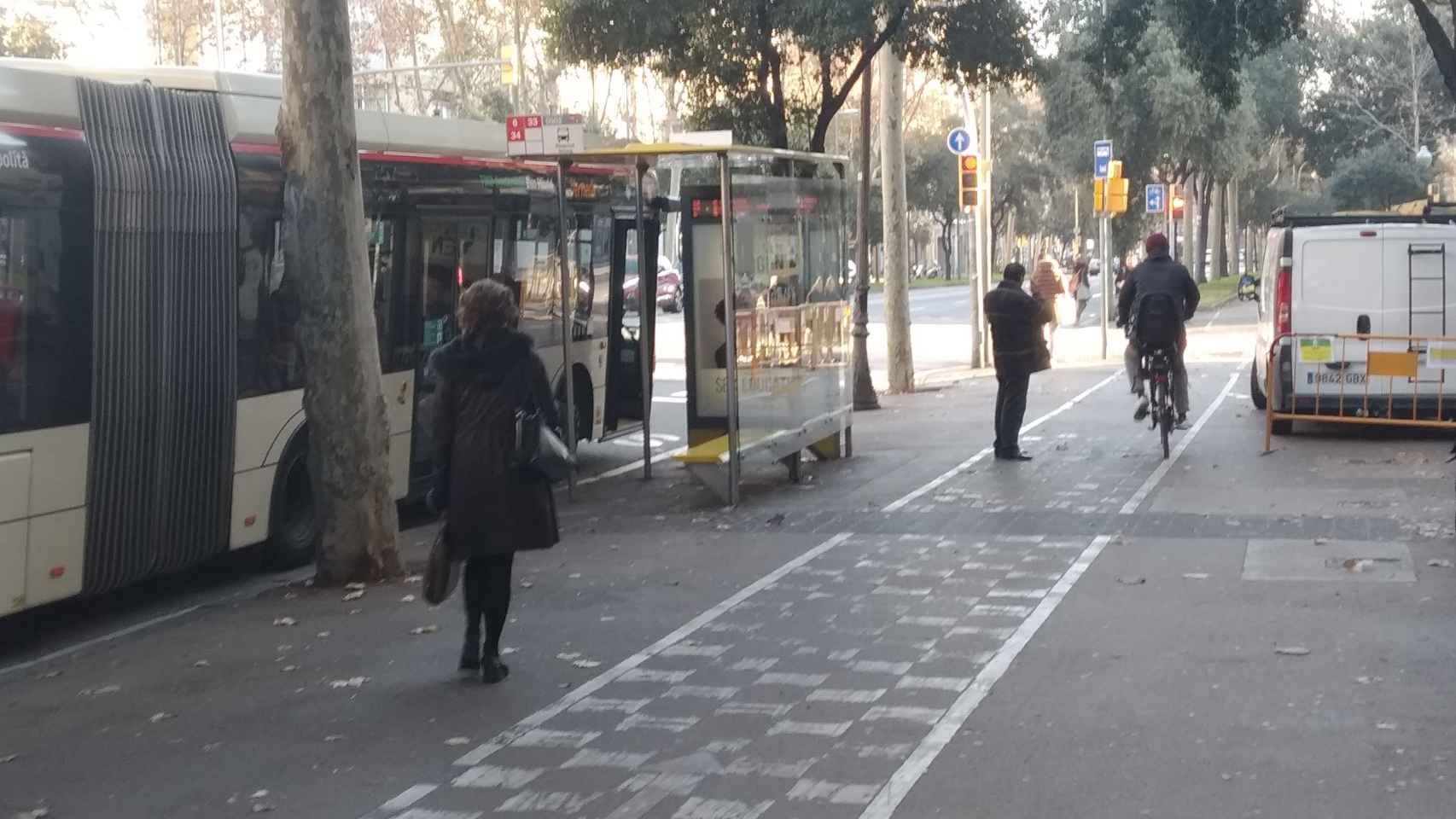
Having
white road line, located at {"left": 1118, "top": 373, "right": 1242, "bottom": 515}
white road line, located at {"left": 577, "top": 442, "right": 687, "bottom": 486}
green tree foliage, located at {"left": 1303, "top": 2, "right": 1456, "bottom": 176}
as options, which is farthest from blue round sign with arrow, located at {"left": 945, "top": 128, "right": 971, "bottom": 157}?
green tree foliage, located at {"left": 1303, "top": 2, "right": 1456, "bottom": 176}

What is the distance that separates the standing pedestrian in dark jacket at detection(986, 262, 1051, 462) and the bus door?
3.22 metres

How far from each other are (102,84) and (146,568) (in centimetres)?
273

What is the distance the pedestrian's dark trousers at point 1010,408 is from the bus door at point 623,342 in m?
3.36

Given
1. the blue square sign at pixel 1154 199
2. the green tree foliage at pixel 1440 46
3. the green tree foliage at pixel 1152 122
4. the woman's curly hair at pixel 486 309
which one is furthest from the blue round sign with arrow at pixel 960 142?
the green tree foliage at pixel 1152 122

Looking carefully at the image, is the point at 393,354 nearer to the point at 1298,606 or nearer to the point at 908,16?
the point at 1298,606

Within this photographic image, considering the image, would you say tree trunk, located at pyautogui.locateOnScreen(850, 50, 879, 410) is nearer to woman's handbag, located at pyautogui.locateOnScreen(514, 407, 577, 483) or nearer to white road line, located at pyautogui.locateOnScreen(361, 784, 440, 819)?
woman's handbag, located at pyautogui.locateOnScreen(514, 407, 577, 483)

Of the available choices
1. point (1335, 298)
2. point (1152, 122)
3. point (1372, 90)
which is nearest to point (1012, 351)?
point (1335, 298)

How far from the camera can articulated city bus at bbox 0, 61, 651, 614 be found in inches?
378

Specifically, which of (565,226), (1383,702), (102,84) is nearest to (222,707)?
(102,84)

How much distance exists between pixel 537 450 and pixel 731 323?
5839mm

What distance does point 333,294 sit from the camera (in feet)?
36.7

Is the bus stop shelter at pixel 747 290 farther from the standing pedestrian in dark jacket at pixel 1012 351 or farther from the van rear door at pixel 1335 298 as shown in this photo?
the van rear door at pixel 1335 298

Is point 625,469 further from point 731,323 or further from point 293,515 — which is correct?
point 293,515

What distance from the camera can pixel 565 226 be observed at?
50.8 ft
